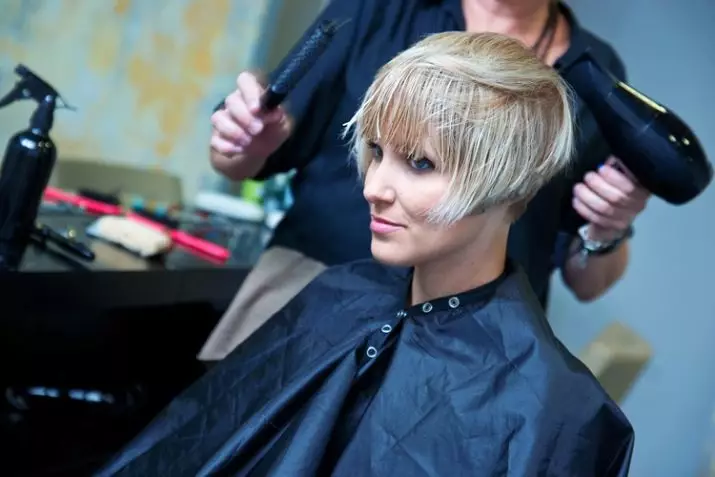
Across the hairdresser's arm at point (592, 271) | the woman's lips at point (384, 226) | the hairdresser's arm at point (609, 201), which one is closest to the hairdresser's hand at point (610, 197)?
the hairdresser's arm at point (609, 201)

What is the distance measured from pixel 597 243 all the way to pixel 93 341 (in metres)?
1.08

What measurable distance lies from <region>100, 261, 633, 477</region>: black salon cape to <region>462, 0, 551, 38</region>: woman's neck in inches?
15.5

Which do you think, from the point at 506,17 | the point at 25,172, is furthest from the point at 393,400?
the point at 25,172

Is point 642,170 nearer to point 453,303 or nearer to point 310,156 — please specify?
point 453,303

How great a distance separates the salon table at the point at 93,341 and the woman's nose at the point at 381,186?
1.94ft

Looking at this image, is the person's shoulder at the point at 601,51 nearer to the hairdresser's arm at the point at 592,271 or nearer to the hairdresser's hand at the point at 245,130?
the hairdresser's arm at the point at 592,271

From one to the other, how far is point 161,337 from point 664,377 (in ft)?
4.50

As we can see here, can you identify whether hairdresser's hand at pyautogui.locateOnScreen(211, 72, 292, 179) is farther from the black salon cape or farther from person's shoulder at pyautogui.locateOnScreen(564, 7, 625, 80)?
person's shoulder at pyautogui.locateOnScreen(564, 7, 625, 80)

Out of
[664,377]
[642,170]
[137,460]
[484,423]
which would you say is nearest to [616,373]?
[664,377]

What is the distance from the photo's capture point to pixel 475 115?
884 mm

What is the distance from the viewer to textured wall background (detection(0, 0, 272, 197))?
1.67 metres

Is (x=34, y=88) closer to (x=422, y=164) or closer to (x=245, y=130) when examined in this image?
(x=245, y=130)

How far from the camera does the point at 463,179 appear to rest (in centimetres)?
89

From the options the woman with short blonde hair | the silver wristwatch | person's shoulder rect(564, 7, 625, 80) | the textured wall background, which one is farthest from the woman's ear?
the textured wall background
